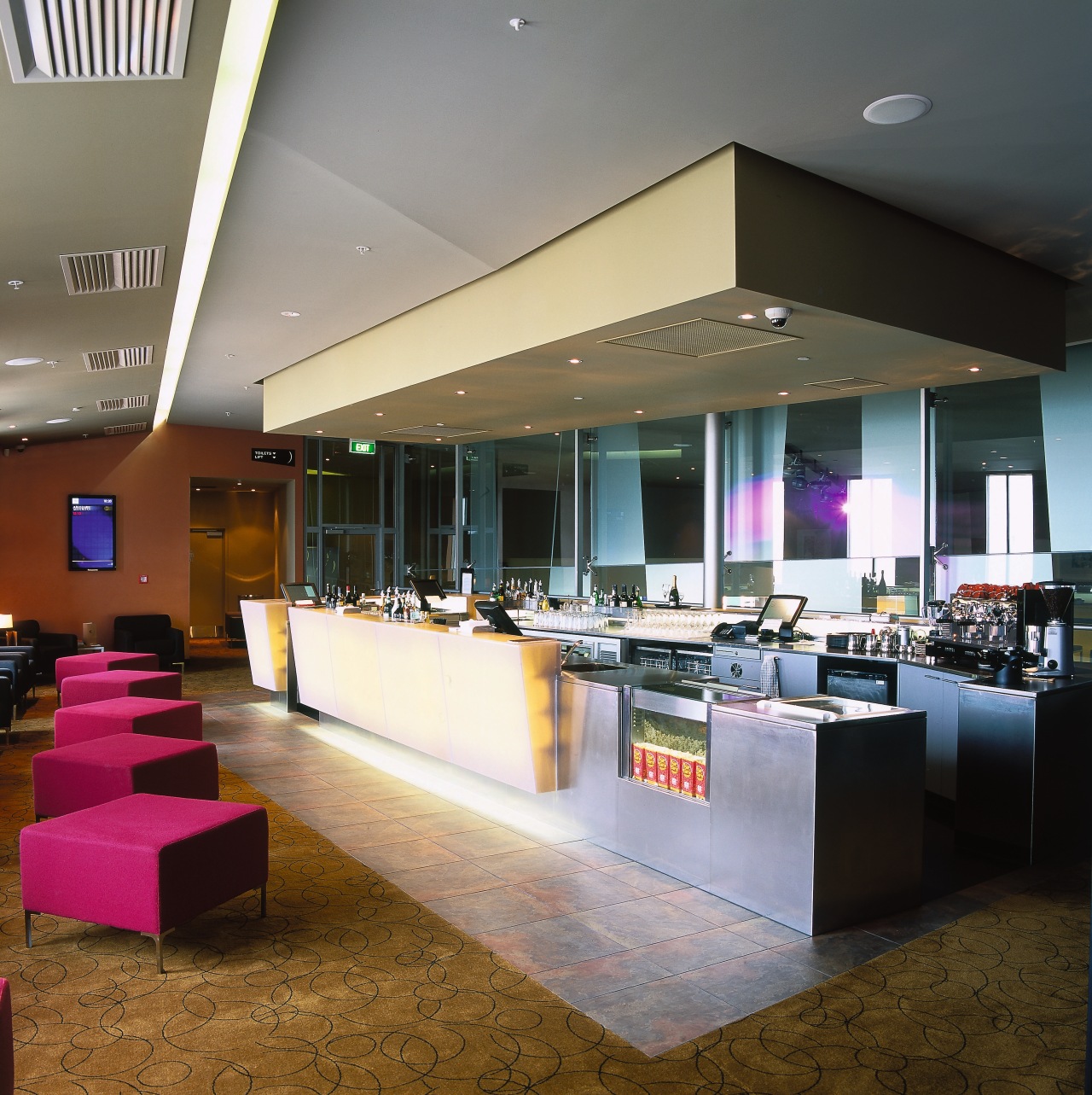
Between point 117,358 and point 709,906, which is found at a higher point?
point 117,358

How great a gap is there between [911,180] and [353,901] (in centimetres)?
453

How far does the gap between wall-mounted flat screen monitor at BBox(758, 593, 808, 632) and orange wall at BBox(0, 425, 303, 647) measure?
32.1ft

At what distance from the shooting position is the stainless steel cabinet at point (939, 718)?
5.55 meters

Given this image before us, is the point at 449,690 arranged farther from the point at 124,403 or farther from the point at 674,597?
the point at 124,403

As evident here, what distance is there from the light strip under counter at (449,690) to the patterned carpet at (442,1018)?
1.37m

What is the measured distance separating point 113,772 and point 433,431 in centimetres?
573

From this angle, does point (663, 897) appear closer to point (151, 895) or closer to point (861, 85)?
point (151, 895)

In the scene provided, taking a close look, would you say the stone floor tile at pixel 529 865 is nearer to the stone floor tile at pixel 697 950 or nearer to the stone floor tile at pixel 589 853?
the stone floor tile at pixel 589 853

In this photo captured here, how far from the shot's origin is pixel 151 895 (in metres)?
3.55

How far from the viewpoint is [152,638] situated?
13.7 metres

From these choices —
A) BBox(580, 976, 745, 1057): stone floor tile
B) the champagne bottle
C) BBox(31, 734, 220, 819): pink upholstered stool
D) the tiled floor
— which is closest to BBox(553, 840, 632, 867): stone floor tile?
the tiled floor

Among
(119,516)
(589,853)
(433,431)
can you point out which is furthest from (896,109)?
(119,516)

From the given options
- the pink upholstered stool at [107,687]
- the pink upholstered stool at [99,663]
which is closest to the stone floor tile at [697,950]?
the pink upholstered stool at [107,687]

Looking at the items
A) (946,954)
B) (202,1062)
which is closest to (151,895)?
(202,1062)
